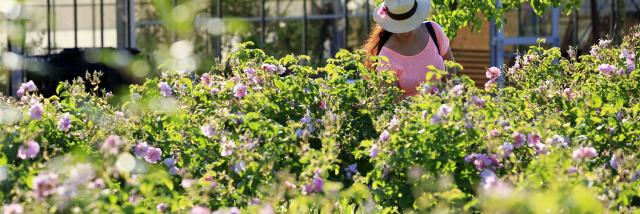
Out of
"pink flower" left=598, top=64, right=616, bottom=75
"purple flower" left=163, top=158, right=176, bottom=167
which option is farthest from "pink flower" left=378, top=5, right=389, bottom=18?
"purple flower" left=163, top=158, right=176, bottom=167

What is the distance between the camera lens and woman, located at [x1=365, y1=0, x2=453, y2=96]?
5117mm

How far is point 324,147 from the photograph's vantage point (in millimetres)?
3160

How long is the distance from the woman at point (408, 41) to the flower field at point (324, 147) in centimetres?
40

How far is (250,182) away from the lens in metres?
3.34

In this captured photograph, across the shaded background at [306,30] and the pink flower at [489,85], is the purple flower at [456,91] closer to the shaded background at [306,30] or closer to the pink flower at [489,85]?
the pink flower at [489,85]

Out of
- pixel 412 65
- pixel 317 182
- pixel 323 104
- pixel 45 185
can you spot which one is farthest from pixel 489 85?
pixel 45 185

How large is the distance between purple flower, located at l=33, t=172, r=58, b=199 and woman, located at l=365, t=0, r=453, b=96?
8.66ft

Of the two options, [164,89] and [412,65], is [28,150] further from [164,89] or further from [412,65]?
[412,65]

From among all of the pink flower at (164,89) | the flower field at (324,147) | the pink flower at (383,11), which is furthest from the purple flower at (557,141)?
the pink flower at (383,11)

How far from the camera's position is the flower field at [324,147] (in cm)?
284

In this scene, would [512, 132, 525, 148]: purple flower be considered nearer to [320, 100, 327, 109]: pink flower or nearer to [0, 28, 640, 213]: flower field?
[0, 28, 640, 213]: flower field

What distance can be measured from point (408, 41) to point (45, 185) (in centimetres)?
283

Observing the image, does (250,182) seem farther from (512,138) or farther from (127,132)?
A: (512,138)

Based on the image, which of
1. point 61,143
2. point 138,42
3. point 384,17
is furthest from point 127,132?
point 138,42
